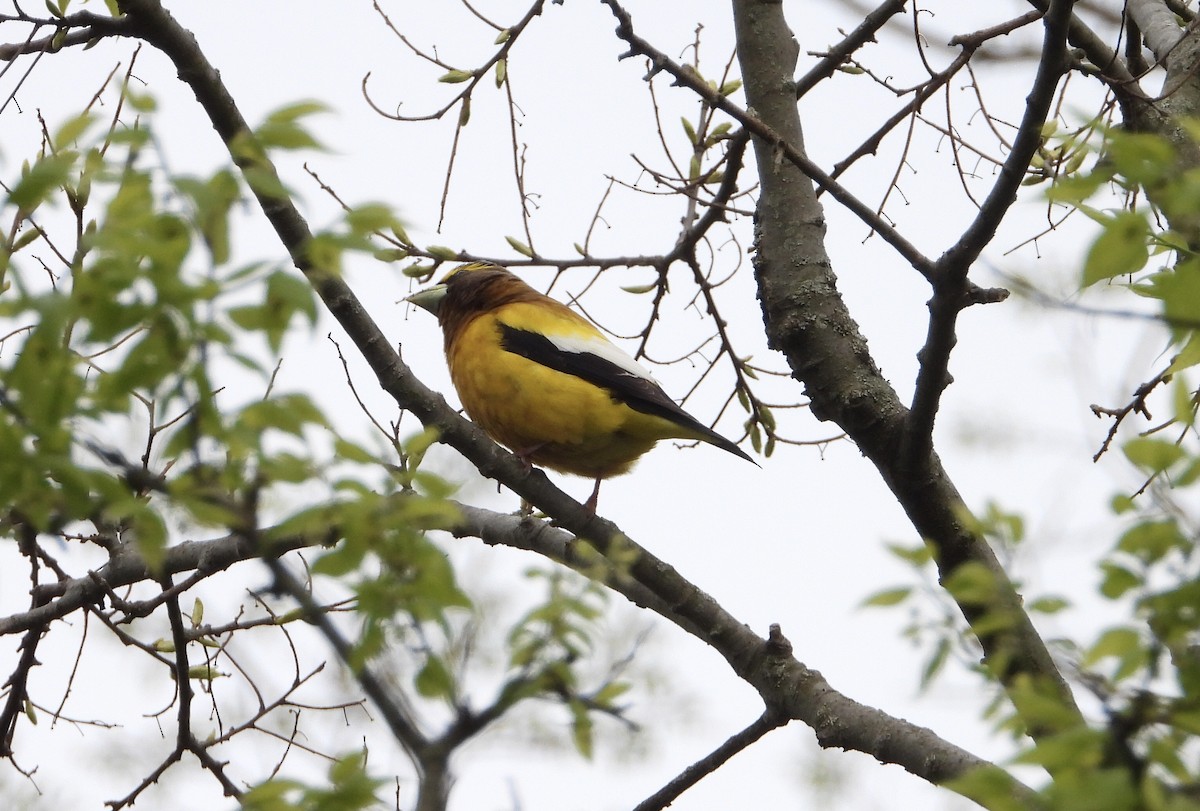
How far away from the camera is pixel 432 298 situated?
7309 mm

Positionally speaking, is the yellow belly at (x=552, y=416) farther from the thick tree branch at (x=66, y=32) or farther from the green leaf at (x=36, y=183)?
the green leaf at (x=36, y=183)

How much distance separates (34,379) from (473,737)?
965 mm

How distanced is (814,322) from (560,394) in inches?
71.9

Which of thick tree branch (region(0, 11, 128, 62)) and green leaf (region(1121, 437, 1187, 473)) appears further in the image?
thick tree branch (region(0, 11, 128, 62))

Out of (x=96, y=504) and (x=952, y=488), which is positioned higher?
(x=952, y=488)

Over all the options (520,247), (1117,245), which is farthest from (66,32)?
(1117,245)

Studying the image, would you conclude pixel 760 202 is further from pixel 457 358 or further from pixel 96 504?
pixel 96 504

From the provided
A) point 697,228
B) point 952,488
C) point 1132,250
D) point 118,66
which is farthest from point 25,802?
point 1132,250

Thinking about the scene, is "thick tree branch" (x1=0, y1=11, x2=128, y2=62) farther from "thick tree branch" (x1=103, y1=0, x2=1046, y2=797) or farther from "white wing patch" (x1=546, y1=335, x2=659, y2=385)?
"white wing patch" (x1=546, y1=335, x2=659, y2=385)

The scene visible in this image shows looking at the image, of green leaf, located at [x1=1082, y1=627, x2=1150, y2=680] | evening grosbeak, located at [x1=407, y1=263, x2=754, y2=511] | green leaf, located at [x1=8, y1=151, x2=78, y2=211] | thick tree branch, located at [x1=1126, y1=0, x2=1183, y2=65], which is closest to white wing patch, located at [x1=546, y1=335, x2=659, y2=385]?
evening grosbeak, located at [x1=407, y1=263, x2=754, y2=511]

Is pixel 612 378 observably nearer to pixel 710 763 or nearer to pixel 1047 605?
pixel 710 763

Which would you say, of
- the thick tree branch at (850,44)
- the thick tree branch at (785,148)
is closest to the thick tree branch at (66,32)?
the thick tree branch at (785,148)

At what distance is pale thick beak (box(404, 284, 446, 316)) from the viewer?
23.7ft

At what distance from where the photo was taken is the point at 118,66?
4863mm
